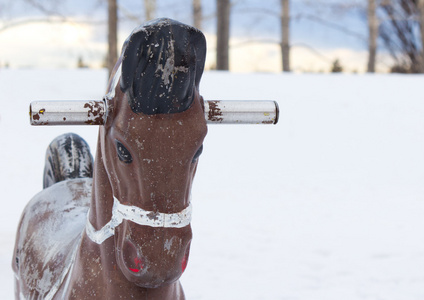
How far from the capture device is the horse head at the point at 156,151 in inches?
56.4

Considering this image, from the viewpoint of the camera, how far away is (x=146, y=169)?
150 centimetres

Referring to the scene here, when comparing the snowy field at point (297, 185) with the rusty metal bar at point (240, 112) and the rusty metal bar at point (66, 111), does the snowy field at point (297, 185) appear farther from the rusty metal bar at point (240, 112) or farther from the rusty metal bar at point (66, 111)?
the rusty metal bar at point (66, 111)

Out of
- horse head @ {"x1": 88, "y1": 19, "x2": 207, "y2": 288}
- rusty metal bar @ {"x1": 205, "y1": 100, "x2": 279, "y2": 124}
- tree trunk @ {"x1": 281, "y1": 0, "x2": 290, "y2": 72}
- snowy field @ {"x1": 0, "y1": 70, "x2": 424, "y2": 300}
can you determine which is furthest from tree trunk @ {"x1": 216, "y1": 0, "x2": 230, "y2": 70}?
horse head @ {"x1": 88, "y1": 19, "x2": 207, "y2": 288}

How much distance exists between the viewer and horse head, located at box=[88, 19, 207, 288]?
143cm

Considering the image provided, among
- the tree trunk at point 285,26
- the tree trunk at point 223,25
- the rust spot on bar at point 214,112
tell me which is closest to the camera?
the rust spot on bar at point 214,112

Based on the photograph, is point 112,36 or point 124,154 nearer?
point 124,154

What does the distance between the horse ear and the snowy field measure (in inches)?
121

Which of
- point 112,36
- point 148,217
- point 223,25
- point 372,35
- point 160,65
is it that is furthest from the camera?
point 372,35

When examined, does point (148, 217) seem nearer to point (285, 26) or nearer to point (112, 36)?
point (112, 36)

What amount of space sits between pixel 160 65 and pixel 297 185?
6.42 meters

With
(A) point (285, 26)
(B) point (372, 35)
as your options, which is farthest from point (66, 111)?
(B) point (372, 35)

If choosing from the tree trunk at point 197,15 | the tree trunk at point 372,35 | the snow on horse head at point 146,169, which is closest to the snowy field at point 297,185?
the snow on horse head at point 146,169

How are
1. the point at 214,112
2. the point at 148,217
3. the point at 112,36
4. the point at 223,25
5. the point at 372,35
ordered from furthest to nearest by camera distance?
the point at 372,35, the point at 223,25, the point at 112,36, the point at 214,112, the point at 148,217

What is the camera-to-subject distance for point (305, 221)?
637cm
